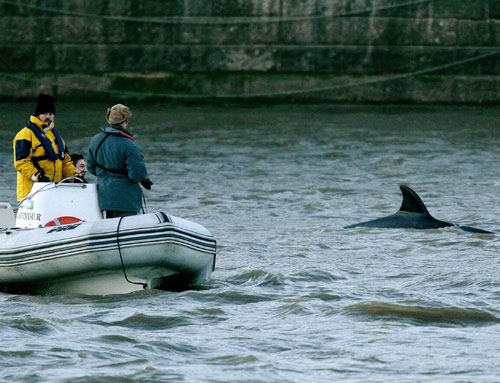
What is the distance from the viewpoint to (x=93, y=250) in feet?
26.3

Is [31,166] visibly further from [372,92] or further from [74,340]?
[372,92]

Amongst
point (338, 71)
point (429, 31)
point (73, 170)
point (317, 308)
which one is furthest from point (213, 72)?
point (317, 308)

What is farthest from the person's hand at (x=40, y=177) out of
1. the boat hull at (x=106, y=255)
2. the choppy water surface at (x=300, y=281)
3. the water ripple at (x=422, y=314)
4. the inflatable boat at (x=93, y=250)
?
the water ripple at (x=422, y=314)

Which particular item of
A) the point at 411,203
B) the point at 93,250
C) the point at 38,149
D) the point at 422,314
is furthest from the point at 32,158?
the point at 411,203

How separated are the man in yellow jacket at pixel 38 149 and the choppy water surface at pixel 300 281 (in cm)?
137

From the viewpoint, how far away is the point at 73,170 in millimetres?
9883

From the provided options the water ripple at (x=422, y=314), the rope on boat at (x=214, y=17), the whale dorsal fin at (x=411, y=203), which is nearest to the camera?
the water ripple at (x=422, y=314)

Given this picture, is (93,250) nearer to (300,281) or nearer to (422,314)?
(300,281)

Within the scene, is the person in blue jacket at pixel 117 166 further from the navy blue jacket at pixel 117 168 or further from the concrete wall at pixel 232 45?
the concrete wall at pixel 232 45

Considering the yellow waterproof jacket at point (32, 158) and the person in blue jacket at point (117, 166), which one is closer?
the person in blue jacket at point (117, 166)

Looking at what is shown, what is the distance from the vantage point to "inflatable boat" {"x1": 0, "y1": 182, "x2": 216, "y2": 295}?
8055 mm

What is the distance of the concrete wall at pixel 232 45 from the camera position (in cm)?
2056

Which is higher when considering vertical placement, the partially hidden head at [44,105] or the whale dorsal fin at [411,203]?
the partially hidden head at [44,105]

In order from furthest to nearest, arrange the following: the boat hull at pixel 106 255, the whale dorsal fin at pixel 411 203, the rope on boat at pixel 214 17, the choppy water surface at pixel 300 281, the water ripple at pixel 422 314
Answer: the rope on boat at pixel 214 17 < the whale dorsal fin at pixel 411 203 < the boat hull at pixel 106 255 < the water ripple at pixel 422 314 < the choppy water surface at pixel 300 281
